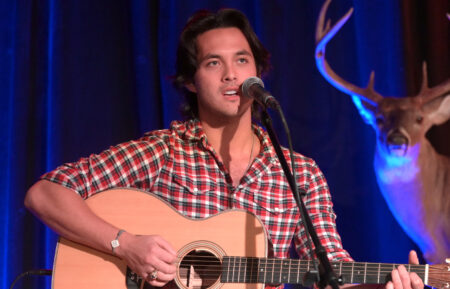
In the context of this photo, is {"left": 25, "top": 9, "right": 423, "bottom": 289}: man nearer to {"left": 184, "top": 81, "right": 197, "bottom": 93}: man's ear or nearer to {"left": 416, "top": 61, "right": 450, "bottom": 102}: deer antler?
{"left": 184, "top": 81, "right": 197, "bottom": 93}: man's ear

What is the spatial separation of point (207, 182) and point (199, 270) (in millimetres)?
500

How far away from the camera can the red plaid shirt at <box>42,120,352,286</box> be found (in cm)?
243

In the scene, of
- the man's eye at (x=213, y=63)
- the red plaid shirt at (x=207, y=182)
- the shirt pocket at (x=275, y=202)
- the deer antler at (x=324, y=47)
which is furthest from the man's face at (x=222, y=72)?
the deer antler at (x=324, y=47)

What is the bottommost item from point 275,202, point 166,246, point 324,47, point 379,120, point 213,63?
point 166,246

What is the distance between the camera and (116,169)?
2424 millimetres

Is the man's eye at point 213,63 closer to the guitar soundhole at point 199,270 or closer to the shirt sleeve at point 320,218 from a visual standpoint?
the shirt sleeve at point 320,218

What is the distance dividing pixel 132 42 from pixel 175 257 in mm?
1881

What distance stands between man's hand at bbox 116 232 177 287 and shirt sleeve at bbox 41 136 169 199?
379 mm

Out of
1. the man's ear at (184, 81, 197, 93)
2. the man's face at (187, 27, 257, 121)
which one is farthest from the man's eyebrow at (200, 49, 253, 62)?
the man's ear at (184, 81, 197, 93)

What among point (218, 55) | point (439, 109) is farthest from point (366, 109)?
point (218, 55)

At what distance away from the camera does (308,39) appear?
11.2ft

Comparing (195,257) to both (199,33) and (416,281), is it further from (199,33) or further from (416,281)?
(199,33)

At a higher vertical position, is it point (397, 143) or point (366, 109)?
point (366, 109)

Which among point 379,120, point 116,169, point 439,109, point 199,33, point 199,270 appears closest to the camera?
point 199,270
